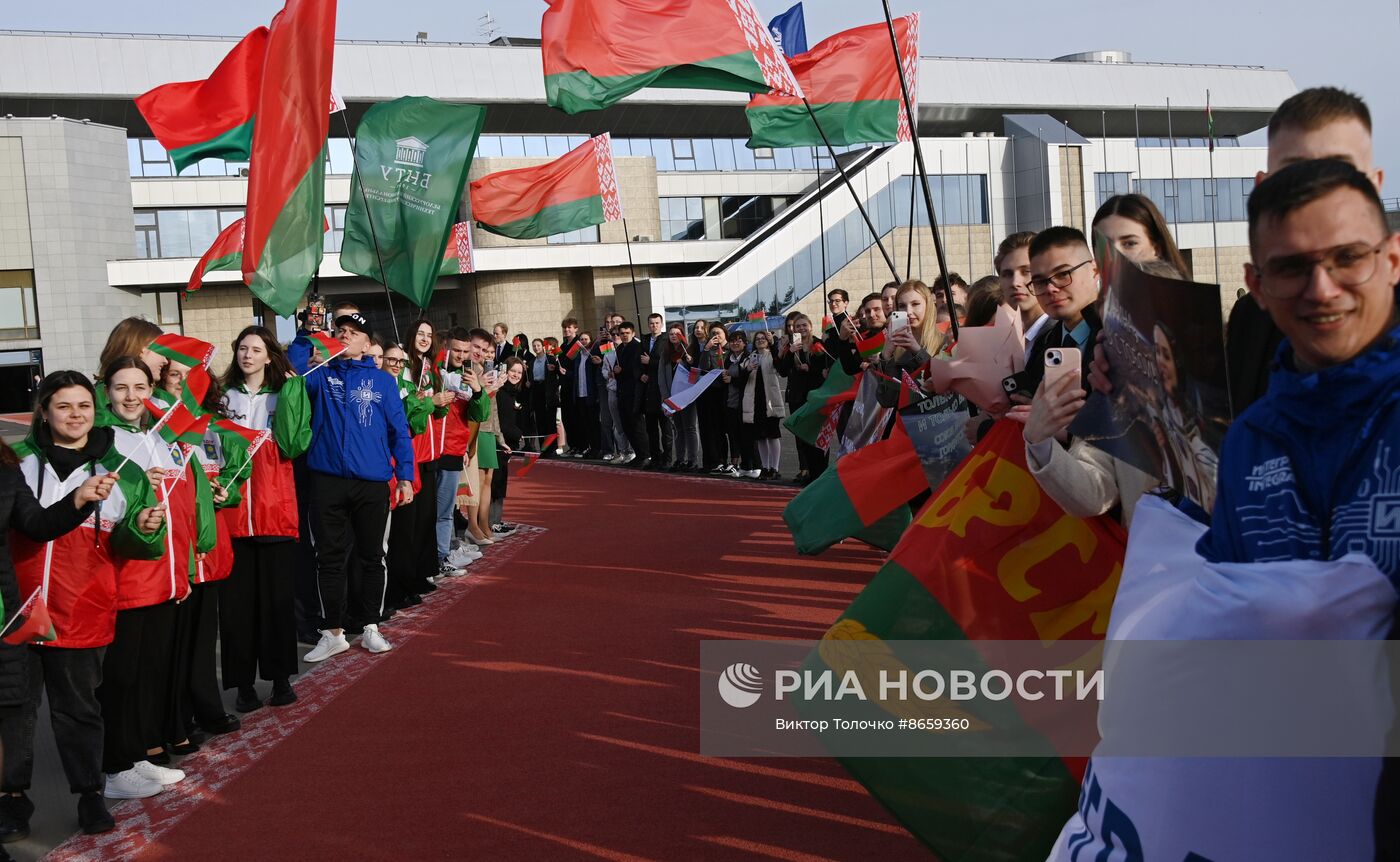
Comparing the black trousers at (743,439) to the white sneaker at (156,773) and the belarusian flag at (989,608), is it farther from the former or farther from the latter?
the belarusian flag at (989,608)

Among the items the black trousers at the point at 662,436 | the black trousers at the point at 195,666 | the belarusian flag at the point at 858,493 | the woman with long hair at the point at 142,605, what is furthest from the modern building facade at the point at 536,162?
the woman with long hair at the point at 142,605

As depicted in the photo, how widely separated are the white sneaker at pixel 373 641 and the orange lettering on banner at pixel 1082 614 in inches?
232

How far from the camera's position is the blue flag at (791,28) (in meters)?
18.3

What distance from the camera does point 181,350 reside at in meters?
6.47

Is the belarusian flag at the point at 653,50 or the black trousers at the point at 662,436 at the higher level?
the belarusian flag at the point at 653,50

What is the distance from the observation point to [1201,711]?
6.25ft

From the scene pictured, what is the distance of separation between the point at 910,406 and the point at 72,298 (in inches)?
1757

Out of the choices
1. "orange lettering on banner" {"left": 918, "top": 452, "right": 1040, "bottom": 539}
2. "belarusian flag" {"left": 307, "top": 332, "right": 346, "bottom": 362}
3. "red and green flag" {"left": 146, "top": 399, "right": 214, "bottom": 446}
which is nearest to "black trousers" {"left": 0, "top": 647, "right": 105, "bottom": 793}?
"red and green flag" {"left": 146, "top": 399, "right": 214, "bottom": 446}

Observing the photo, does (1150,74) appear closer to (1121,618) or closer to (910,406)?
(910,406)

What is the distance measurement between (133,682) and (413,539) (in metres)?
4.29

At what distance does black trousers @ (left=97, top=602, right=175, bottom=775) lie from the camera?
224 inches

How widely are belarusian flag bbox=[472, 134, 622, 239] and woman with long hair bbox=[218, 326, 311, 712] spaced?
1090cm

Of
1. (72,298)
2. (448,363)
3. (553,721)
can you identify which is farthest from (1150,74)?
(553,721)

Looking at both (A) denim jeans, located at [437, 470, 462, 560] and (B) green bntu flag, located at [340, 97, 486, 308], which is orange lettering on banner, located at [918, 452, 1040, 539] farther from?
(A) denim jeans, located at [437, 470, 462, 560]
